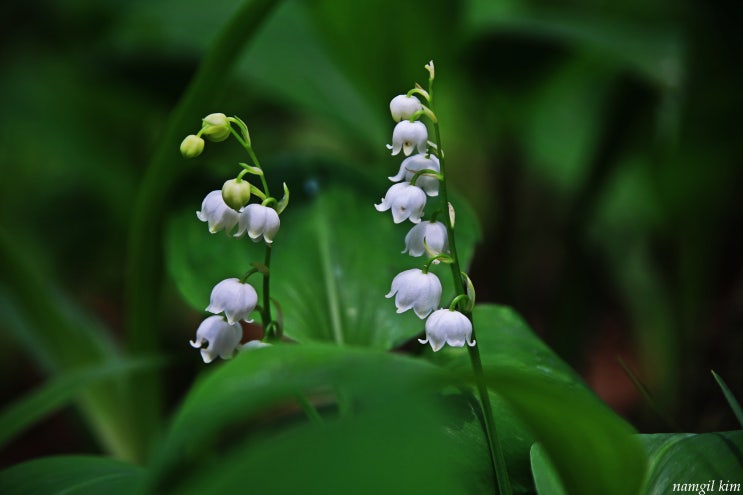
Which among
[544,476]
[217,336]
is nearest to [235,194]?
[217,336]

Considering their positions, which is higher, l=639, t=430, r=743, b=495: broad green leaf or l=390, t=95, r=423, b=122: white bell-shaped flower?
l=390, t=95, r=423, b=122: white bell-shaped flower

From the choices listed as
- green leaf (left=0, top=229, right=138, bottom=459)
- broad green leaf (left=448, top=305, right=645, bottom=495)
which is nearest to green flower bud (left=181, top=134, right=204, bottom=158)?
broad green leaf (left=448, top=305, right=645, bottom=495)

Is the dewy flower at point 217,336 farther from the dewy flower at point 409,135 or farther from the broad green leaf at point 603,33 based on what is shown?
the broad green leaf at point 603,33

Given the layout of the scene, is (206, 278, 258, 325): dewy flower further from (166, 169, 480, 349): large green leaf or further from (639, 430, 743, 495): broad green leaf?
(639, 430, 743, 495): broad green leaf

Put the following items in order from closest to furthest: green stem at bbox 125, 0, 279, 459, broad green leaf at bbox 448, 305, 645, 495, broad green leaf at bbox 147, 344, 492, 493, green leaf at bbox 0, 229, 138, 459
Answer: broad green leaf at bbox 147, 344, 492, 493
broad green leaf at bbox 448, 305, 645, 495
green stem at bbox 125, 0, 279, 459
green leaf at bbox 0, 229, 138, 459

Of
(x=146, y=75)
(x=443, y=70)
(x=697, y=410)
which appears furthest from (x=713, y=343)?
(x=146, y=75)
